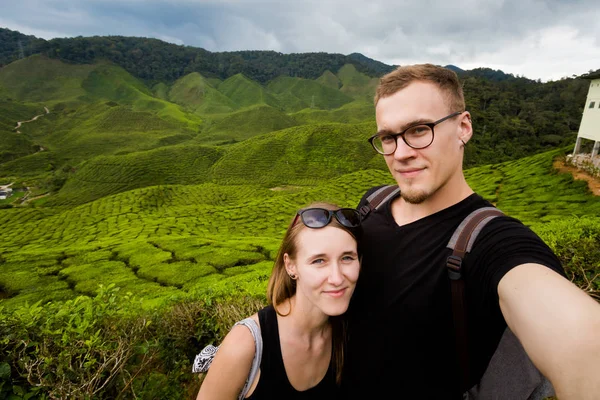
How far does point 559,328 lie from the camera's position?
103cm

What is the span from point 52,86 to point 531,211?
17351 centimetres

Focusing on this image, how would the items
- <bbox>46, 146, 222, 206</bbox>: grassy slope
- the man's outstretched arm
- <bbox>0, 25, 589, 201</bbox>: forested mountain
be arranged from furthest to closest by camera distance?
<bbox>0, 25, 589, 201</bbox>: forested mountain
<bbox>46, 146, 222, 206</bbox>: grassy slope
the man's outstretched arm

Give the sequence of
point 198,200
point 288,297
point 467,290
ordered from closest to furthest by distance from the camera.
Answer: point 467,290 < point 288,297 < point 198,200

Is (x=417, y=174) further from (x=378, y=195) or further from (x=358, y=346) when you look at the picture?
(x=358, y=346)

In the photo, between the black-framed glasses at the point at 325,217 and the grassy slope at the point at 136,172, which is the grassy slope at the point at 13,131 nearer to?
the grassy slope at the point at 136,172

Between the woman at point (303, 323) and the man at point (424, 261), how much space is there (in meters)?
0.15

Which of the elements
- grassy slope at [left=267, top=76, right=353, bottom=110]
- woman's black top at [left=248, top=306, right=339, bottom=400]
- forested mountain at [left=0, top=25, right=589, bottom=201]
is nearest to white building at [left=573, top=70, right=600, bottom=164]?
forested mountain at [left=0, top=25, right=589, bottom=201]

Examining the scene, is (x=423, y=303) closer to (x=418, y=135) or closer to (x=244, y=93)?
(x=418, y=135)

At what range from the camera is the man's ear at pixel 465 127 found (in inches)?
73.4

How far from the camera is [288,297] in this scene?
216 cm

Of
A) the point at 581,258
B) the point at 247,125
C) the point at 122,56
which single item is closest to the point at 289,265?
the point at 581,258

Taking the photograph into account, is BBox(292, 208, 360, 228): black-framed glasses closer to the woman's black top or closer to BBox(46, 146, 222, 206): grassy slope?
the woman's black top

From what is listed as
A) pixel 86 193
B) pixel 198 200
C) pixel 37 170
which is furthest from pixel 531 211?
pixel 37 170

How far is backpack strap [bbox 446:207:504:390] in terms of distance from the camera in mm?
1549
